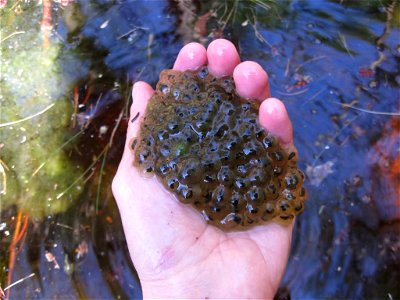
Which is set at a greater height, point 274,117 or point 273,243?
point 274,117

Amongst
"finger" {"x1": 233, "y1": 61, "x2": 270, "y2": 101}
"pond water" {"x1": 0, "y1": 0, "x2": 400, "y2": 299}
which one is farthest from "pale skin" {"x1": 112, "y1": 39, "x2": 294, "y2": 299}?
"pond water" {"x1": 0, "y1": 0, "x2": 400, "y2": 299}

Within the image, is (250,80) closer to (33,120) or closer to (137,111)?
(137,111)

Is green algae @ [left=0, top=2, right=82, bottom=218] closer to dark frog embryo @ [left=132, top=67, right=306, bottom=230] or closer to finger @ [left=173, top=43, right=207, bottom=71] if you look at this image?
dark frog embryo @ [left=132, top=67, right=306, bottom=230]

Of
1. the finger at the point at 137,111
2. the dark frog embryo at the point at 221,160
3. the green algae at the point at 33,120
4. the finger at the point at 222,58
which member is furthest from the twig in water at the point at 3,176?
the finger at the point at 222,58

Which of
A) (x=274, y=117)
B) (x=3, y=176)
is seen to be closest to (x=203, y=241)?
(x=274, y=117)

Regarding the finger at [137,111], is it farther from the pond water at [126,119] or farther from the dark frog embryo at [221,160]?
the pond water at [126,119]

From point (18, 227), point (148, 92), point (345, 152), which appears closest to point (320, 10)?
point (345, 152)
